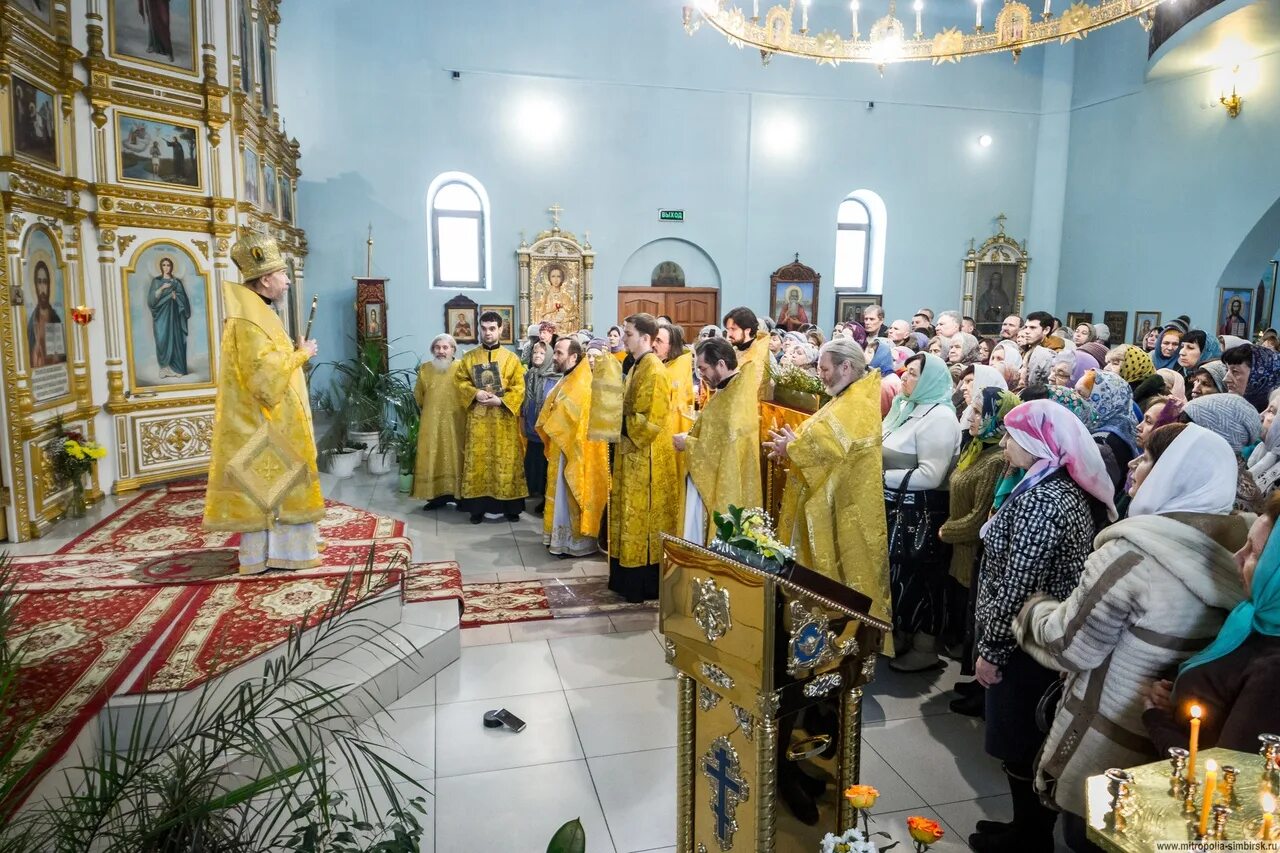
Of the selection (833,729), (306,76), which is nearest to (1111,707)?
(833,729)

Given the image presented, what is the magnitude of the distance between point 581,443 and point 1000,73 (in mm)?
13736

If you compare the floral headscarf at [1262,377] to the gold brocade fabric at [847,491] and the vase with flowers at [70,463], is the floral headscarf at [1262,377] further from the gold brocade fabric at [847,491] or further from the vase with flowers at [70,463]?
the vase with flowers at [70,463]

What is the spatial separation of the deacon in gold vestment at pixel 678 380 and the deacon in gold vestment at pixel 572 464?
0.90 m

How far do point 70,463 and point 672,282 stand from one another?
410 inches

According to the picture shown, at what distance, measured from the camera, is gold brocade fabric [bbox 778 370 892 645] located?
4.27 m

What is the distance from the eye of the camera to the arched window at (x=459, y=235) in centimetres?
1395

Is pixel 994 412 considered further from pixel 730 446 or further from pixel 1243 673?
pixel 1243 673

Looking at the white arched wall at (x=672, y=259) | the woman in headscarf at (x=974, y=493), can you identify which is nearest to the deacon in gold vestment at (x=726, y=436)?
the woman in headscarf at (x=974, y=493)

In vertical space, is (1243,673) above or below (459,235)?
below

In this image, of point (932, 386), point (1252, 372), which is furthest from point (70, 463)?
point (1252, 372)

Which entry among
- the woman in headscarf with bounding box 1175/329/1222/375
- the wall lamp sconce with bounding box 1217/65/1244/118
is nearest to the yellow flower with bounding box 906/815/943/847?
the woman in headscarf with bounding box 1175/329/1222/375

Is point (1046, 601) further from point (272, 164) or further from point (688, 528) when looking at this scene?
point (272, 164)

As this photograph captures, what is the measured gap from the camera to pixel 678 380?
595cm

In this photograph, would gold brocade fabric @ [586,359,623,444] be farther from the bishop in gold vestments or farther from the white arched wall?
the white arched wall
